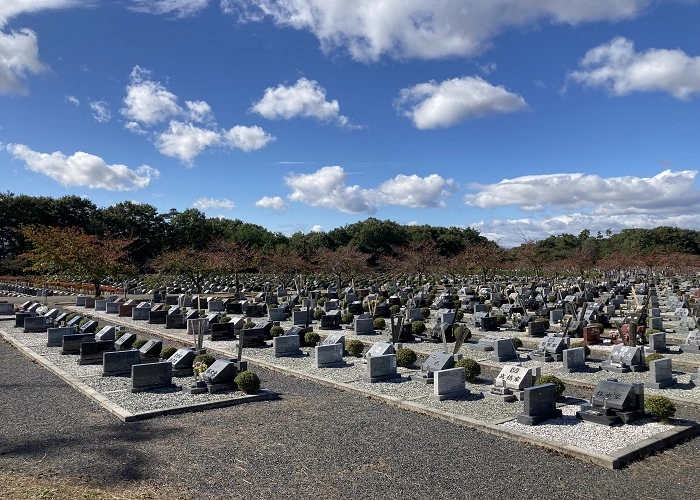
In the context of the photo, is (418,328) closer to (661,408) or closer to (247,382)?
(247,382)

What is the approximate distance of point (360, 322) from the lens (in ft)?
74.9

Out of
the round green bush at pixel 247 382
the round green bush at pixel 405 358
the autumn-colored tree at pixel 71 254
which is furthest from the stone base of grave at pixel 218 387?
the autumn-colored tree at pixel 71 254

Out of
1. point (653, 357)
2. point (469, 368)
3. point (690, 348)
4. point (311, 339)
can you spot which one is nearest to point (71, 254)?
point (311, 339)

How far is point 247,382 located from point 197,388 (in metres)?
1.17

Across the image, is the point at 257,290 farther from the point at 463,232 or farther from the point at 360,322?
the point at 463,232

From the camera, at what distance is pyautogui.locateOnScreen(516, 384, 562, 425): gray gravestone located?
9648mm

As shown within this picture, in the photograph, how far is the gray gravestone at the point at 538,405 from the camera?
31.7 feet

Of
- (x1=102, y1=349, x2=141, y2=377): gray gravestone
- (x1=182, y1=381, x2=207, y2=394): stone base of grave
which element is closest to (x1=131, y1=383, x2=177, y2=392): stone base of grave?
(x1=182, y1=381, x2=207, y2=394): stone base of grave

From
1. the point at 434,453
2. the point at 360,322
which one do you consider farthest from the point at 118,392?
the point at 360,322

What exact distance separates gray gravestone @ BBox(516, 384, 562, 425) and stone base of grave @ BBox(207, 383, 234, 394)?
609 centimetres

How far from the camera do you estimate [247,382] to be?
A: 11.8 metres

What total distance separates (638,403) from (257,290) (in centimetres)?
4128

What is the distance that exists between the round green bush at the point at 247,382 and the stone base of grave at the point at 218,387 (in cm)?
38

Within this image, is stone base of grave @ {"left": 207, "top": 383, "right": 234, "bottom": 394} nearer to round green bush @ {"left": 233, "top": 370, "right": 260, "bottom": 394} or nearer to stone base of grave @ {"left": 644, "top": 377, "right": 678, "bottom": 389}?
round green bush @ {"left": 233, "top": 370, "right": 260, "bottom": 394}
